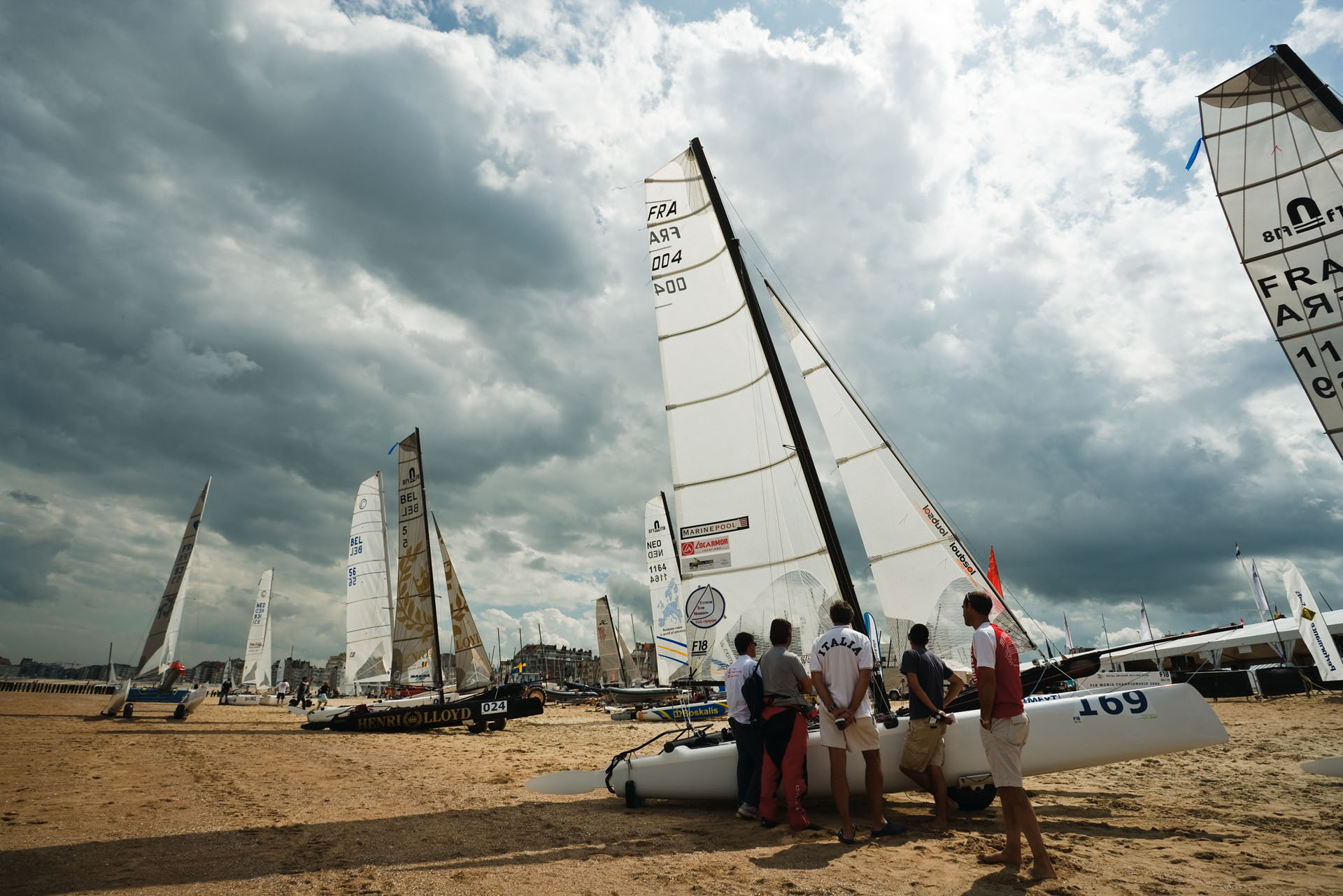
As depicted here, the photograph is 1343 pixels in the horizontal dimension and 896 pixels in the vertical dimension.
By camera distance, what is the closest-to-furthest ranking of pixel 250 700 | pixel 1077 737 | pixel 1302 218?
pixel 1077 737
pixel 1302 218
pixel 250 700

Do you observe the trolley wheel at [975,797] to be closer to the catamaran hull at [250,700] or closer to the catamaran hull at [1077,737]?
the catamaran hull at [1077,737]

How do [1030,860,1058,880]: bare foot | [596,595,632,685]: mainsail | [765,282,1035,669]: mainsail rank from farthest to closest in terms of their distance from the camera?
[596,595,632,685]: mainsail, [765,282,1035,669]: mainsail, [1030,860,1058,880]: bare foot

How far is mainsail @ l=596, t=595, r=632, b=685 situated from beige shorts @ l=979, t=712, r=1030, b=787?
4228cm

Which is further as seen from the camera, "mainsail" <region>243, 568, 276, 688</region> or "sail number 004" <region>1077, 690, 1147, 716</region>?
"mainsail" <region>243, 568, 276, 688</region>

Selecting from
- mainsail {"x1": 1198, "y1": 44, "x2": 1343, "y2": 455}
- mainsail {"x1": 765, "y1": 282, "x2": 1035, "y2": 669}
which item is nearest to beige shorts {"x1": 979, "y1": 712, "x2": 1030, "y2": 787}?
mainsail {"x1": 765, "y1": 282, "x2": 1035, "y2": 669}

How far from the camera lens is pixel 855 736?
479 cm

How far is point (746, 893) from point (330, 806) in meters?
4.50

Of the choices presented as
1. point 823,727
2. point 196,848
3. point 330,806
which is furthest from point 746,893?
point 330,806

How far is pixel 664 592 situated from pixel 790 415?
20.6 m

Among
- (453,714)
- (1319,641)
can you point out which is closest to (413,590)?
(453,714)

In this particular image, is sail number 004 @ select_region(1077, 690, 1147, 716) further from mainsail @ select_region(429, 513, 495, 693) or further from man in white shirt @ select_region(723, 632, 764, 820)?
mainsail @ select_region(429, 513, 495, 693)

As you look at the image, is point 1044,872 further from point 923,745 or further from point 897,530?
point 897,530

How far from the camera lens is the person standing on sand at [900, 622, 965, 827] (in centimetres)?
509

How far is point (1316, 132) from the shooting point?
20.5ft
